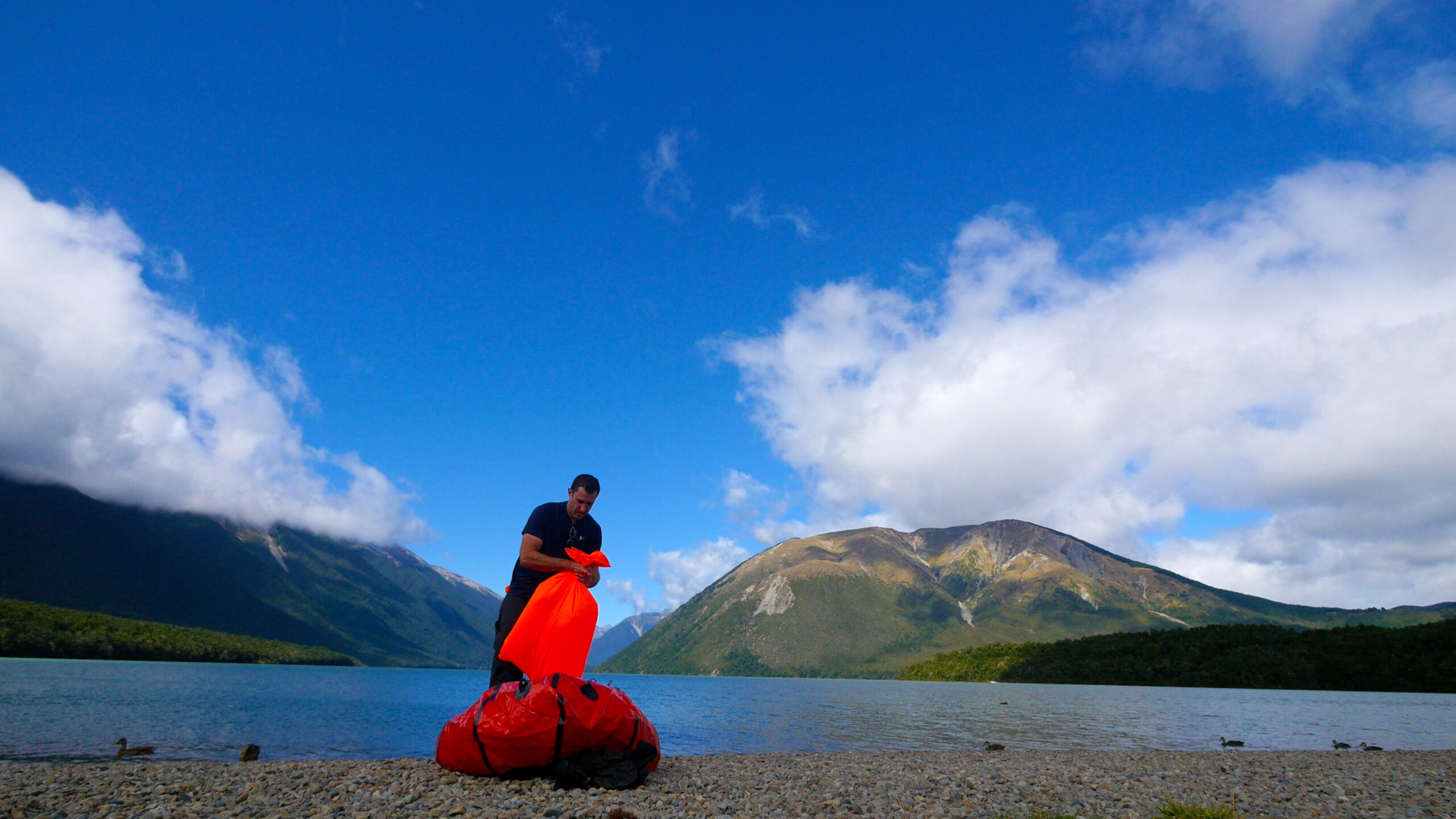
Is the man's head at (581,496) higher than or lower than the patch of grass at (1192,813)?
higher

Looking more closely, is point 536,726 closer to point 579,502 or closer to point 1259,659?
point 579,502

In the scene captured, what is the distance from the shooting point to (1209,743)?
97.0 ft

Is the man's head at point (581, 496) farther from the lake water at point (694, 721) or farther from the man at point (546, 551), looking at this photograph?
the lake water at point (694, 721)

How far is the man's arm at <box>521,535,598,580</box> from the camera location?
968 cm

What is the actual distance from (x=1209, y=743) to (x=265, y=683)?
3440 inches

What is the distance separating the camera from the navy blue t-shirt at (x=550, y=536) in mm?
9969

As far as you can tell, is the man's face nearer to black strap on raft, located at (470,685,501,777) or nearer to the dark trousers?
the dark trousers

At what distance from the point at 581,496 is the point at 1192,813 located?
9.76m

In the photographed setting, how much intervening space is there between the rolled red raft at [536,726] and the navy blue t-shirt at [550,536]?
1.42 metres

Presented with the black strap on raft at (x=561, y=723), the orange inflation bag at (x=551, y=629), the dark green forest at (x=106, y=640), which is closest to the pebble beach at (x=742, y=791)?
the black strap on raft at (x=561, y=723)

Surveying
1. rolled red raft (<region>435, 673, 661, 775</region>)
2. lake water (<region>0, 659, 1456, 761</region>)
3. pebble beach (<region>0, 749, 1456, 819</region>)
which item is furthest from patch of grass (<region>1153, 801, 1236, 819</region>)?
lake water (<region>0, 659, 1456, 761</region>)

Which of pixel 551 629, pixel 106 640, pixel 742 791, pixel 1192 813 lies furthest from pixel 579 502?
pixel 106 640

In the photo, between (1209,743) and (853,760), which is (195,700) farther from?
(1209,743)

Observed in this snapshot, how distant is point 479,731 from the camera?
32.2ft
